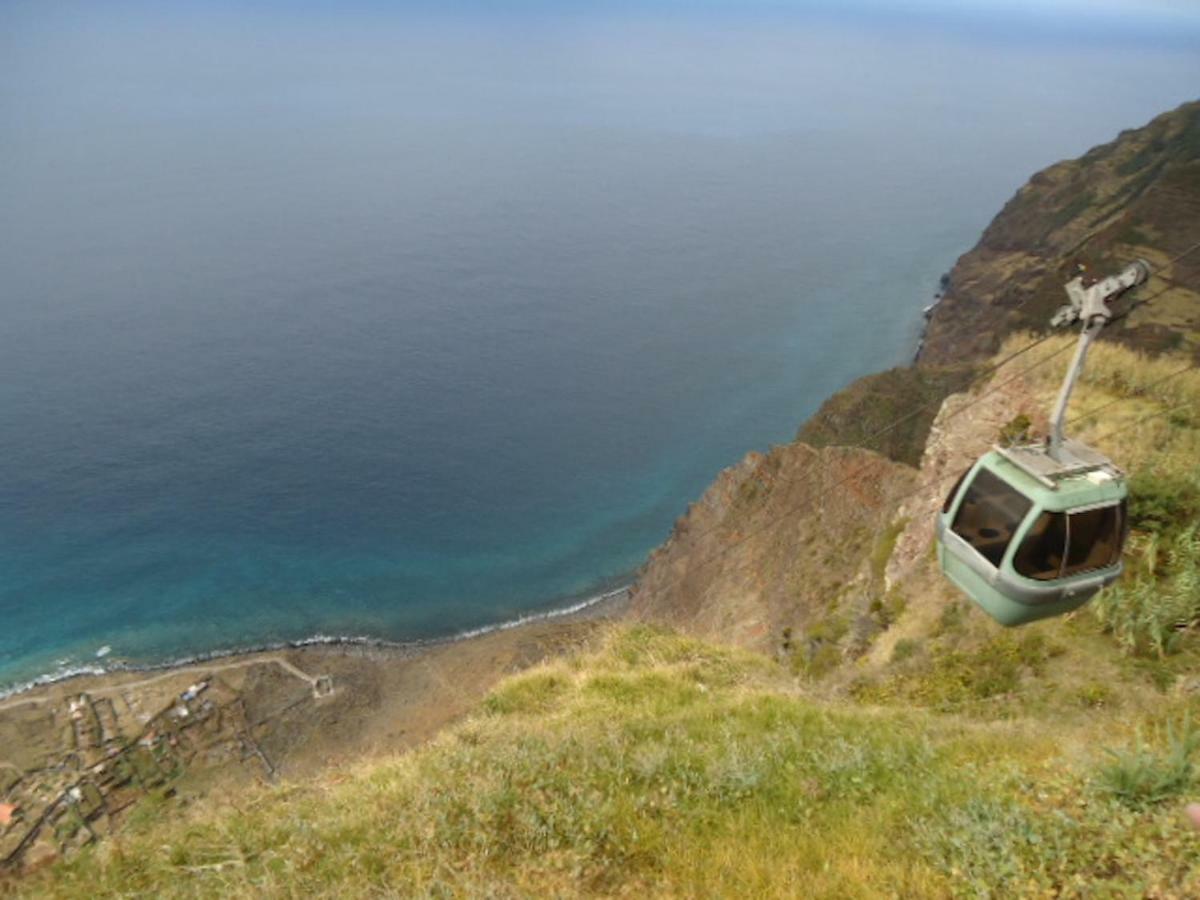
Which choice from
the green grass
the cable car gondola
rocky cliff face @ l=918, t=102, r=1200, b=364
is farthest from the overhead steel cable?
rocky cliff face @ l=918, t=102, r=1200, b=364

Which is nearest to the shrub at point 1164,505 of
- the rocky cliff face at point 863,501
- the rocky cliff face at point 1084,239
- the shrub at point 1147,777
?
the rocky cliff face at point 863,501

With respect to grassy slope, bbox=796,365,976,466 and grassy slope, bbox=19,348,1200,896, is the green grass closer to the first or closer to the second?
grassy slope, bbox=19,348,1200,896

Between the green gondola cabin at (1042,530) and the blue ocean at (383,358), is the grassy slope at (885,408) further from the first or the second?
the green gondola cabin at (1042,530)

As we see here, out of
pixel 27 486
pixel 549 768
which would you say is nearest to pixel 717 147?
pixel 27 486

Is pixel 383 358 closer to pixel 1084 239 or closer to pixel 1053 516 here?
pixel 1084 239

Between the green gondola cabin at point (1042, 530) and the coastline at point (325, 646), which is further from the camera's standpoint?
the coastline at point (325, 646)

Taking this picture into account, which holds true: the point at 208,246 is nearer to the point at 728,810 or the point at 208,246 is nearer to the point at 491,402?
the point at 491,402
